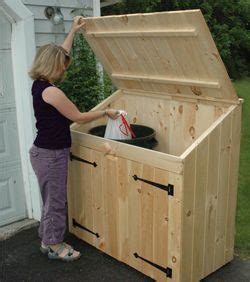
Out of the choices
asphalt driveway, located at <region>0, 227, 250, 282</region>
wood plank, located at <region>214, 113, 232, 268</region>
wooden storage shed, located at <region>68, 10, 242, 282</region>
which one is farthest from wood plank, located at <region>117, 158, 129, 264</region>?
wood plank, located at <region>214, 113, 232, 268</region>

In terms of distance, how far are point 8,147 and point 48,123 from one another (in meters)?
0.98

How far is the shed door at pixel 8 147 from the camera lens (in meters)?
3.63

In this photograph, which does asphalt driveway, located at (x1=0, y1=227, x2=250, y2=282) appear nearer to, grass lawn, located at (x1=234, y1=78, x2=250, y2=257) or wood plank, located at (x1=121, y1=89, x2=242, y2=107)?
grass lawn, located at (x1=234, y1=78, x2=250, y2=257)

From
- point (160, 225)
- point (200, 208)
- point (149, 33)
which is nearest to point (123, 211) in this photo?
point (160, 225)

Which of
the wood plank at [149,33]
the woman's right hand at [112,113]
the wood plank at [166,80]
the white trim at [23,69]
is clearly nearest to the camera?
the wood plank at [149,33]

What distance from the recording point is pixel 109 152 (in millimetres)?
3055

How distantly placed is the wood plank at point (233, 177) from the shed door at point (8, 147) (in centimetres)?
200

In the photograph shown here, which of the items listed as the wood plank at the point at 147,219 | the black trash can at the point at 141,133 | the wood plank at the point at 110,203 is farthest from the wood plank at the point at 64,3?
the wood plank at the point at 147,219

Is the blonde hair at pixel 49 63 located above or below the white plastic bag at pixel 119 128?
above

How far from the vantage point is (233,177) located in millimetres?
2988

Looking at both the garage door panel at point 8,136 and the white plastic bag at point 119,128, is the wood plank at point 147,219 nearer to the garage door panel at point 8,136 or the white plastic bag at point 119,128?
the white plastic bag at point 119,128

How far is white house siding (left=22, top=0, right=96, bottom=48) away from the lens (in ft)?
12.4

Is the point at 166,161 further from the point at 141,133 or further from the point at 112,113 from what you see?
the point at 141,133

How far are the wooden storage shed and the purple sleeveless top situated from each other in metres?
0.24
